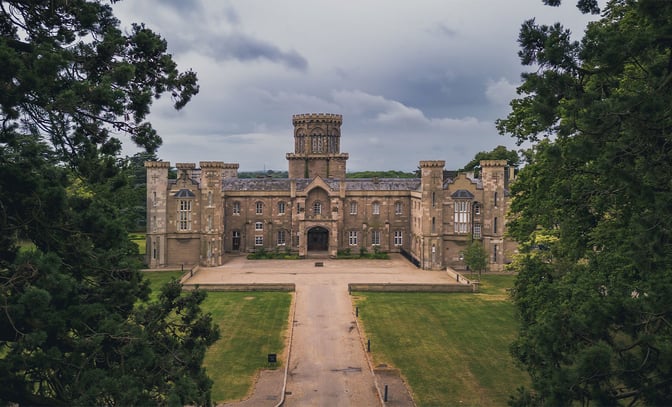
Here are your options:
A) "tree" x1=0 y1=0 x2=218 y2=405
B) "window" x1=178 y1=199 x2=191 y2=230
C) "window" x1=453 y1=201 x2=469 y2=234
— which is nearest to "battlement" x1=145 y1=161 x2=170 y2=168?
"window" x1=178 y1=199 x2=191 y2=230

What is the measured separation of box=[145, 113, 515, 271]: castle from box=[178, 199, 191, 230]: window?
0.35ft

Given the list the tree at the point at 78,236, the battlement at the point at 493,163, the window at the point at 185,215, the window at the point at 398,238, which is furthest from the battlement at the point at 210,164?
the tree at the point at 78,236

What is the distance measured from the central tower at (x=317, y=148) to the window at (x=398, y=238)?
17.6 m

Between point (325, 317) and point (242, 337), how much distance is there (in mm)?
6852

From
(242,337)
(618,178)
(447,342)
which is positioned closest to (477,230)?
(447,342)

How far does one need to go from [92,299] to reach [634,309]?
12117 mm

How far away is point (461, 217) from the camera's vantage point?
57031 mm

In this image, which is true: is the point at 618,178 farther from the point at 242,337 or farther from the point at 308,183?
the point at 308,183

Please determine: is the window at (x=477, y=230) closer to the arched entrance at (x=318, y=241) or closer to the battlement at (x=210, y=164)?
the arched entrance at (x=318, y=241)

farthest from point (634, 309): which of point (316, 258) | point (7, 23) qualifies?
point (316, 258)

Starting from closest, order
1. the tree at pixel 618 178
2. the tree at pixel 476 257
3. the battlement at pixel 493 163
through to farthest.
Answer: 1. the tree at pixel 618 178
2. the tree at pixel 476 257
3. the battlement at pixel 493 163

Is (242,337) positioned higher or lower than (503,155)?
lower

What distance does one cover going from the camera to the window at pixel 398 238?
66.8 meters

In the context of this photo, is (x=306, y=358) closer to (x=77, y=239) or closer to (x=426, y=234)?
(x=77, y=239)
